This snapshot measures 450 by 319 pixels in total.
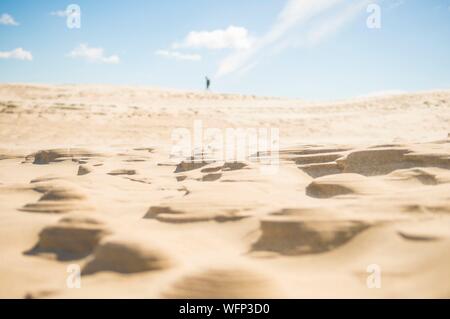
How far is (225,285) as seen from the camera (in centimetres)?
A: 127

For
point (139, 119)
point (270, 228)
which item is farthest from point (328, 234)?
point (139, 119)

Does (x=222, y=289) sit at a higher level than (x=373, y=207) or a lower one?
lower

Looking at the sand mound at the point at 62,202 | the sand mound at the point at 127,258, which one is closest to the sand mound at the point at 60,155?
the sand mound at the point at 62,202

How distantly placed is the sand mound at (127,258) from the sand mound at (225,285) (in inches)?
8.2

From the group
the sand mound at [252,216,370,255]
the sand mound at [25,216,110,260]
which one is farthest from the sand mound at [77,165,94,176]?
the sand mound at [252,216,370,255]

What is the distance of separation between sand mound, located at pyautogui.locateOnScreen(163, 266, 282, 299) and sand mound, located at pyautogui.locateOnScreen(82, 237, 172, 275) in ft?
0.68

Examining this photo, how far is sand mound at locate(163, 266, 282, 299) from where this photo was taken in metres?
1.26

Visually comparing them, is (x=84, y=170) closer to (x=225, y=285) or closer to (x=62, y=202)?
(x=62, y=202)

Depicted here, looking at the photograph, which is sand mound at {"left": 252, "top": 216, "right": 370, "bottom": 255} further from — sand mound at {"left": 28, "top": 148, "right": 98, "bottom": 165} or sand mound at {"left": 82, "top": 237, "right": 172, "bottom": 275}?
sand mound at {"left": 28, "top": 148, "right": 98, "bottom": 165}

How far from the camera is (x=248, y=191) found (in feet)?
7.74

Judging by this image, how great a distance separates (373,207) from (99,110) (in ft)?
35.4

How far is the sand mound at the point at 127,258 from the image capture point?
1.52 metres
